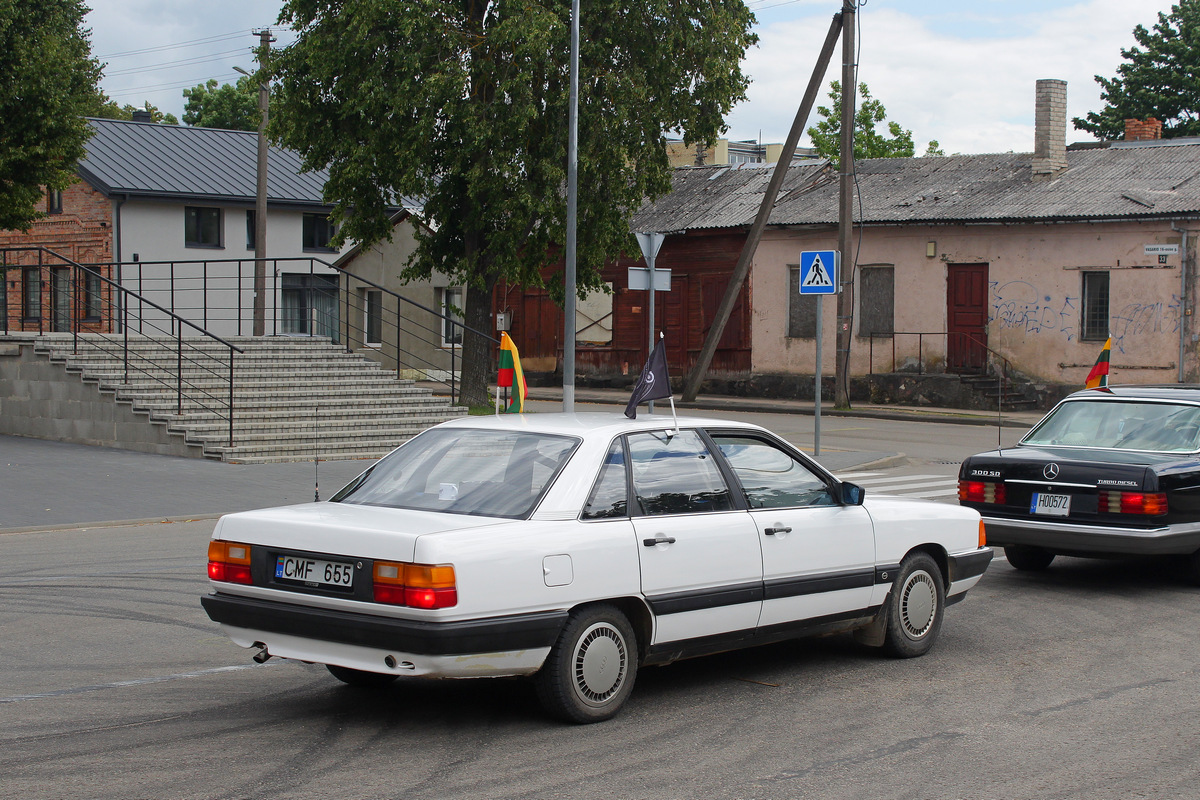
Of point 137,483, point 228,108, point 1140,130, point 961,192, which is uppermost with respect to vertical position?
point 228,108

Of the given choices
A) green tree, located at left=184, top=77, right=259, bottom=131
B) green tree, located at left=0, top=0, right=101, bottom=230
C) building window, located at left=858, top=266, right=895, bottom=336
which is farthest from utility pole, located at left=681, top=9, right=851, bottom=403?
green tree, located at left=184, top=77, right=259, bottom=131

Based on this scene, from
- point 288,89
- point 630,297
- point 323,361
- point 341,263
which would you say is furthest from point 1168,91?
point 323,361

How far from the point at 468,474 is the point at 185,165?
42.2 metres

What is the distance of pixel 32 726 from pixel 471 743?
79.2 inches

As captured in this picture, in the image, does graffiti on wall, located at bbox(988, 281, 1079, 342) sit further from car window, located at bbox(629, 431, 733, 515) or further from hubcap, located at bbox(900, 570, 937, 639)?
car window, located at bbox(629, 431, 733, 515)

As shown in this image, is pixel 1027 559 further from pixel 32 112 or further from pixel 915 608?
pixel 32 112

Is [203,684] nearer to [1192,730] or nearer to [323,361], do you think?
[1192,730]

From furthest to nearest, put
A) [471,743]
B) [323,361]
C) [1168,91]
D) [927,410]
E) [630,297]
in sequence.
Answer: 1. [1168,91]
2. [630,297]
3. [927,410]
4. [323,361]
5. [471,743]

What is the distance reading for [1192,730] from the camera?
614 centimetres

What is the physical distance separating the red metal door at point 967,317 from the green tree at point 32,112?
20.5m

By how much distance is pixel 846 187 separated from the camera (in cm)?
3044

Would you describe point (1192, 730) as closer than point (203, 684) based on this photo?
Yes

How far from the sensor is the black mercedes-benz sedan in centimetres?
947

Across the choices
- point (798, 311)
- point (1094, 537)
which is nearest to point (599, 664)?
point (1094, 537)
